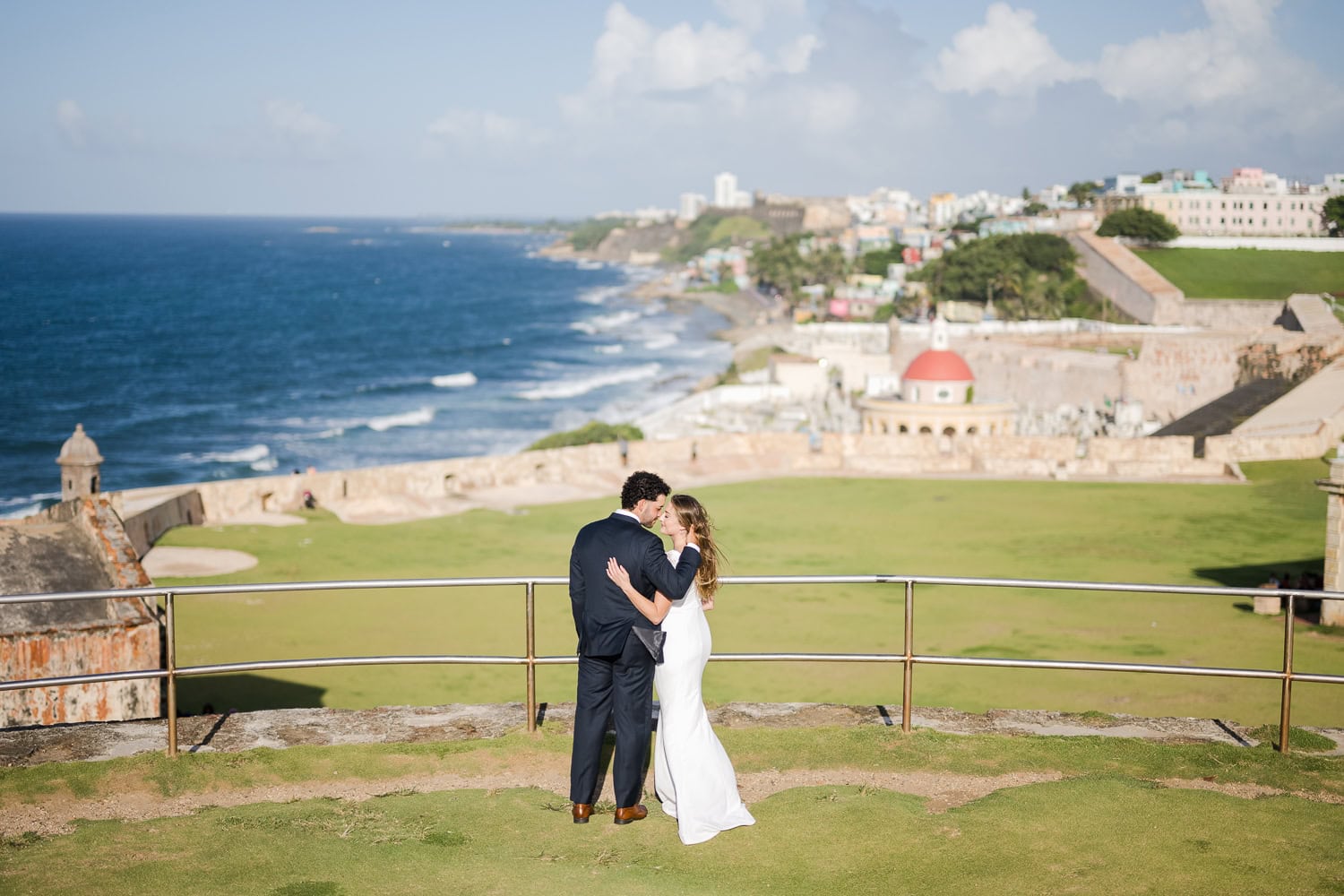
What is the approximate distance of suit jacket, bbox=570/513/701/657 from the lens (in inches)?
195

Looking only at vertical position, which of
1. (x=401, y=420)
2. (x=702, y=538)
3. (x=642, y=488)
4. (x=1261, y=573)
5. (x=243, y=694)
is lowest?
(x=401, y=420)

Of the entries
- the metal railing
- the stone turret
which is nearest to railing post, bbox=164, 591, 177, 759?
the metal railing

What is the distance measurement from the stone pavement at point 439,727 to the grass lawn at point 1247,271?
2556 inches

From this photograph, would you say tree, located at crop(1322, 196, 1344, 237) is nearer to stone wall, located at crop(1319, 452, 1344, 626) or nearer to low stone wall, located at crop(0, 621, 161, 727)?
stone wall, located at crop(1319, 452, 1344, 626)

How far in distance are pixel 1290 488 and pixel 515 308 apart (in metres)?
97.2

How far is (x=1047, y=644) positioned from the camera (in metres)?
15.8

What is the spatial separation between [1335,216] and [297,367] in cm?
6215

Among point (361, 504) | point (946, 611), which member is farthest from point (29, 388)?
point (946, 611)

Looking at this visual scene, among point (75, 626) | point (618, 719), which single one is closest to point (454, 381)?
point (75, 626)

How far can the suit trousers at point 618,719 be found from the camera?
5.09 m

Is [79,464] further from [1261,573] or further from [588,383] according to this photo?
[588,383]

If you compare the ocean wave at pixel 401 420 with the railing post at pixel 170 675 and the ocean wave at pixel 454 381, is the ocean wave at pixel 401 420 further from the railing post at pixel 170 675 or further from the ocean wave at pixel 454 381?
the railing post at pixel 170 675

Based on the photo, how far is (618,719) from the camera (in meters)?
5.18

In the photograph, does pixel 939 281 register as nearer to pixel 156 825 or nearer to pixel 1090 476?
pixel 1090 476
